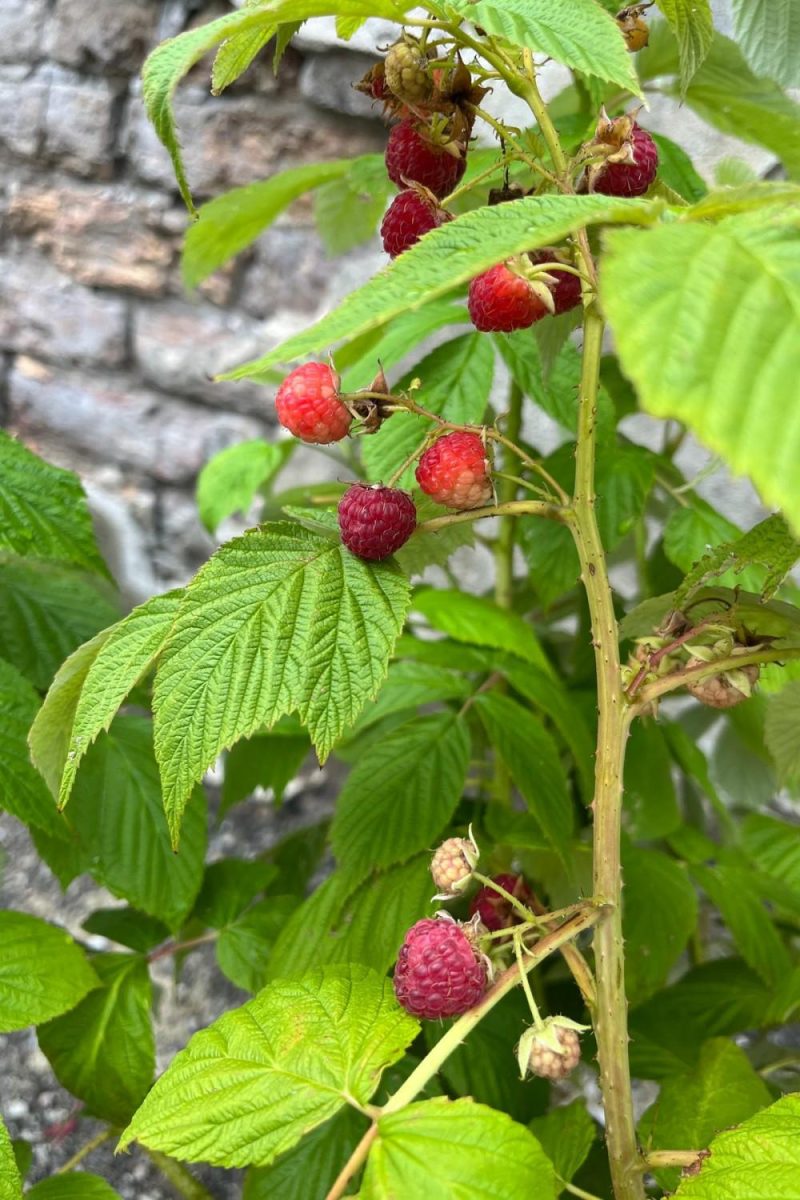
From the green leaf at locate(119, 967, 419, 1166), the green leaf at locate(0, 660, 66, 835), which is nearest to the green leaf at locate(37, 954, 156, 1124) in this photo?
the green leaf at locate(0, 660, 66, 835)

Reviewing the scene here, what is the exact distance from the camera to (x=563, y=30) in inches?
14.3

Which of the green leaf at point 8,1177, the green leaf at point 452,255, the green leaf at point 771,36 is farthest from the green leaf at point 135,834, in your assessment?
the green leaf at point 771,36

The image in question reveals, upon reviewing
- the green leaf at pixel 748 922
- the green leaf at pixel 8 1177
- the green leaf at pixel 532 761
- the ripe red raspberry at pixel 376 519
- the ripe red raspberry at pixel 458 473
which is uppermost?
the ripe red raspberry at pixel 458 473

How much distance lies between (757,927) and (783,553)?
0.47 meters

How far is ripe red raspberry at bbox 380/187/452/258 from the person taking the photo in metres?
0.44

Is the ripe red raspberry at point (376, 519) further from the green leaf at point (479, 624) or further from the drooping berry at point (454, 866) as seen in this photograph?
Result: the green leaf at point (479, 624)

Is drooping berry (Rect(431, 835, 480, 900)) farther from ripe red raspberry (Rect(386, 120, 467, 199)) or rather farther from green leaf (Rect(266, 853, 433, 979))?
ripe red raspberry (Rect(386, 120, 467, 199))

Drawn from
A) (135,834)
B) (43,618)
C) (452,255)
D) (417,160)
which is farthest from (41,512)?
(452,255)

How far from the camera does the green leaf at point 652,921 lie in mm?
741

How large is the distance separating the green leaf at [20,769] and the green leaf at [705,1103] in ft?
1.22

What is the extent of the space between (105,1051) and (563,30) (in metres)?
0.62

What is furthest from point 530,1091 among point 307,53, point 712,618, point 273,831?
point 307,53

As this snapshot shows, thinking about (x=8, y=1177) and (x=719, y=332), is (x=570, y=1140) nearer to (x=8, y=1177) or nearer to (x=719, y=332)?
(x=8, y=1177)

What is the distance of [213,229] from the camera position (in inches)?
33.8
